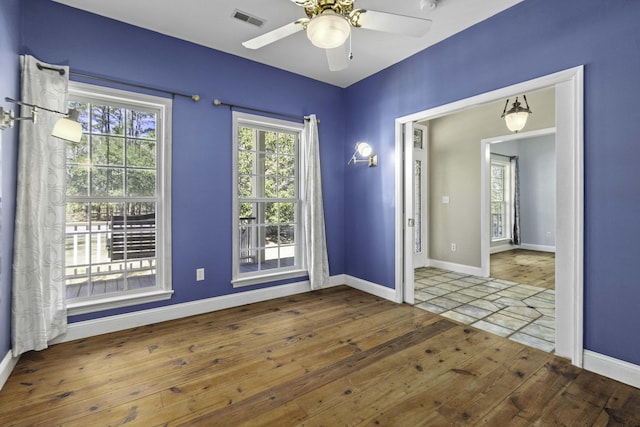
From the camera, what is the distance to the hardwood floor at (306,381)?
1.70 metres

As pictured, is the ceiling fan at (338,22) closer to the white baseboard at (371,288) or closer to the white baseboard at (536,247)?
the white baseboard at (371,288)

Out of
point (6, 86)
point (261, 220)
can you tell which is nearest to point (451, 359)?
point (261, 220)

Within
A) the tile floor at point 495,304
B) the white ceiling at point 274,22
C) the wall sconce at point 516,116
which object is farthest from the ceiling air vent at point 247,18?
the tile floor at point 495,304

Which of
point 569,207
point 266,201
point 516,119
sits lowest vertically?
point 569,207

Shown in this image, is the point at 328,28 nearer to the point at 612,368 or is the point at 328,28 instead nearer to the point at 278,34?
the point at 278,34

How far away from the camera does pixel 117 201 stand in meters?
2.88

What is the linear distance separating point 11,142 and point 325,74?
3197 millimetres

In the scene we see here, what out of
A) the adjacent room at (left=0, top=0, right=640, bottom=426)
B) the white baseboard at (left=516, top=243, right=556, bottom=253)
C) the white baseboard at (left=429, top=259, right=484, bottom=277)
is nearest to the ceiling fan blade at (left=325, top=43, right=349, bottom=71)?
the adjacent room at (left=0, top=0, right=640, bottom=426)

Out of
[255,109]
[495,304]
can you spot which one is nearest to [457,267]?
[495,304]

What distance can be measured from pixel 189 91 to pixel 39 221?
5.85 ft

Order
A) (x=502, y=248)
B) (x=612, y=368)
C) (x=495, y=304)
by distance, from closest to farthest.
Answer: (x=612, y=368), (x=495, y=304), (x=502, y=248)

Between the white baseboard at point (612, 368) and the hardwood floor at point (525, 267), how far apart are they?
8.01ft

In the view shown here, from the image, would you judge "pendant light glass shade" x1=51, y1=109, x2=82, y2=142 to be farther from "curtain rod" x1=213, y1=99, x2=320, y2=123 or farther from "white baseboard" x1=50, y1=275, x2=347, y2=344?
"white baseboard" x1=50, y1=275, x2=347, y2=344

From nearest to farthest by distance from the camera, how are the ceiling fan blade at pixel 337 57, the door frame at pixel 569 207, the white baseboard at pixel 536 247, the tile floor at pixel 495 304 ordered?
1. the door frame at pixel 569 207
2. the ceiling fan blade at pixel 337 57
3. the tile floor at pixel 495 304
4. the white baseboard at pixel 536 247
